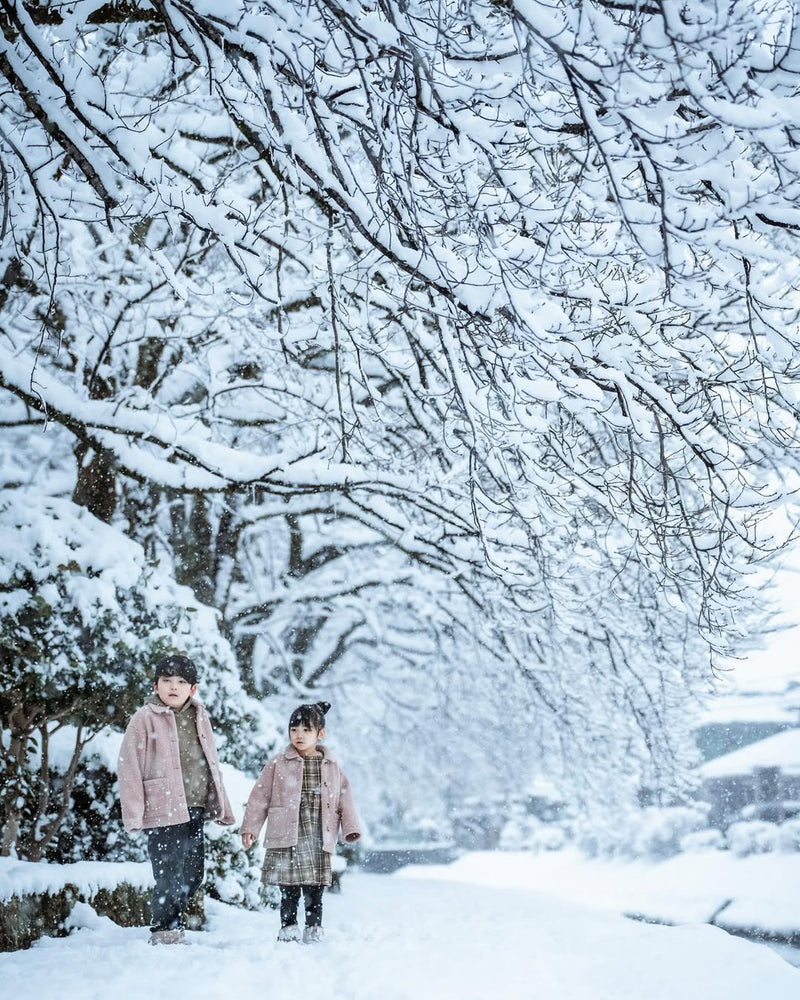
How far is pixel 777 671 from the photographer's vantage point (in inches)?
825

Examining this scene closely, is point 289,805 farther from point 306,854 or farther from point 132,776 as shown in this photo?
point 132,776

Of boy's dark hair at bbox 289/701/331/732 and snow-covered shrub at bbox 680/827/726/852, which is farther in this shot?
snow-covered shrub at bbox 680/827/726/852

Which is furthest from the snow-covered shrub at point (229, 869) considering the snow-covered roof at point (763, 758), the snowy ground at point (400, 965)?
the snow-covered roof at point (763, 758)

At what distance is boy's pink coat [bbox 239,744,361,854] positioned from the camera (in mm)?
4977

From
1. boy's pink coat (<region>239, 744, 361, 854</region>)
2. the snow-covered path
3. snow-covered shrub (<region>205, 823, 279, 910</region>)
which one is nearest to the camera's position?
the snow-covered path

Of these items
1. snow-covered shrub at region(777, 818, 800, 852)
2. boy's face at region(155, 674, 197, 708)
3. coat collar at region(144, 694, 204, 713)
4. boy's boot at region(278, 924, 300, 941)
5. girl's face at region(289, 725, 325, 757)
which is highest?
boy's face at region(155, 674, 197, 708)

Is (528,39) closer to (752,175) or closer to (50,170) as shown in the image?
(752,175)

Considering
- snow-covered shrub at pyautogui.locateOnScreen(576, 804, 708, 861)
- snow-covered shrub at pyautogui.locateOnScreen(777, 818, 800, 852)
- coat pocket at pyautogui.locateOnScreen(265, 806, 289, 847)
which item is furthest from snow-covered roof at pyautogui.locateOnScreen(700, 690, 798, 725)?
coat pocket at pyautogui.locateOnScreen(265, 806, 289, 847)

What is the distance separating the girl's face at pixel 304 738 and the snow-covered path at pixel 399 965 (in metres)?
0.99

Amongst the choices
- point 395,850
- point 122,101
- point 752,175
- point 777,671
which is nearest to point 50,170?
point 122,101

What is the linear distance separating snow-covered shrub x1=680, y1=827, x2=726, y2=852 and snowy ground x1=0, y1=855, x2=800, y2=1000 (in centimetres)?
1500

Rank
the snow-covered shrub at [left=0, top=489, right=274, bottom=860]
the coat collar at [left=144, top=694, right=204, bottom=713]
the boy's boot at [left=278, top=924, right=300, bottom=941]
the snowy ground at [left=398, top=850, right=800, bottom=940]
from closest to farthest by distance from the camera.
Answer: the coat collar at [left=144, top=694, right=204, bottom=713] → the boy's boot at [left=278, top=924, right=300, bottom=941] → the snow-covered shrub at [left=0, top=489, right=274, bottom=860] → the snowy ground at [left=398, top=850, right=800, bottom=940]

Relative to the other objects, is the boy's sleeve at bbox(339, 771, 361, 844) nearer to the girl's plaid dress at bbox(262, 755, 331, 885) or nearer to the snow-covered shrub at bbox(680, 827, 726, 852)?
the girl's plaid dress at bbox(262, 755, 331, 885)

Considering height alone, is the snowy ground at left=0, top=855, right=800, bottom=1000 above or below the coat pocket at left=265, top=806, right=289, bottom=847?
below
